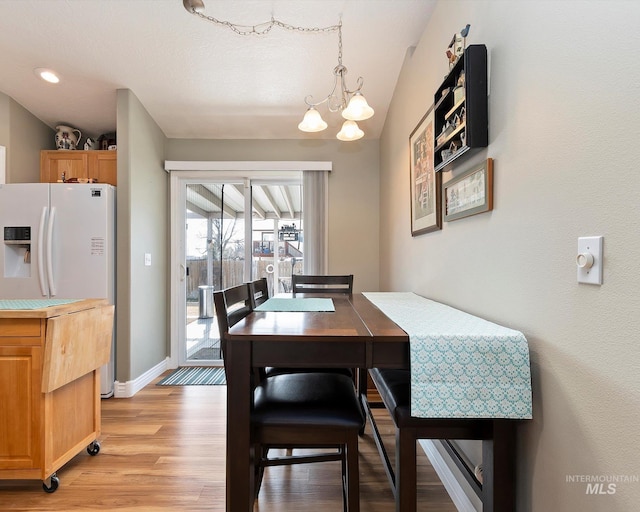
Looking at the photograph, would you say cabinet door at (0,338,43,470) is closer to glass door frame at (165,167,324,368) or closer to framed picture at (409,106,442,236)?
glass door frame at (165,167,324,368)

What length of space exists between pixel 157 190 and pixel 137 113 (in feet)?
2.40

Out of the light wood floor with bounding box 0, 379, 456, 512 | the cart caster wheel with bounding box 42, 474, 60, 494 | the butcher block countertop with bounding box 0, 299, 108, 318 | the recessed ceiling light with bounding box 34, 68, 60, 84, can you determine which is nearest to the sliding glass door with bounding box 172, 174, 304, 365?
the recessed ceiling light with bounding box 34, 68, 60, 84

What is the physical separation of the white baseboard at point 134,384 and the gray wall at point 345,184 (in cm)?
204

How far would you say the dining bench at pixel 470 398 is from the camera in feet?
3.18

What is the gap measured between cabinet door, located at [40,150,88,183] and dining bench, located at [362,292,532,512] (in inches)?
133

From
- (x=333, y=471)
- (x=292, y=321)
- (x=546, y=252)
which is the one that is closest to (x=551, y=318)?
(x=546, y=252)

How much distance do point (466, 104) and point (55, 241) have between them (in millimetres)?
3058

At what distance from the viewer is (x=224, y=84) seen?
2699mm

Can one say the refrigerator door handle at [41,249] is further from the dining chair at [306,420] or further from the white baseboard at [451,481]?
the white baseboard at [451,481]

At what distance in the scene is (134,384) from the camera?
280 centimetres

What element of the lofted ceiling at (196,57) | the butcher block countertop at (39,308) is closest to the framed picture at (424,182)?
the lofted ceiling at (196,57)

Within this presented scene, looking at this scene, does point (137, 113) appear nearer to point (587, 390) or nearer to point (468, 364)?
point (468, 364)

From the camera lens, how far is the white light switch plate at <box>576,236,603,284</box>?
0.75 meters

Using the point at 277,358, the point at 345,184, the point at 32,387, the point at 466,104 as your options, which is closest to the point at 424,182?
the point at 466,104
